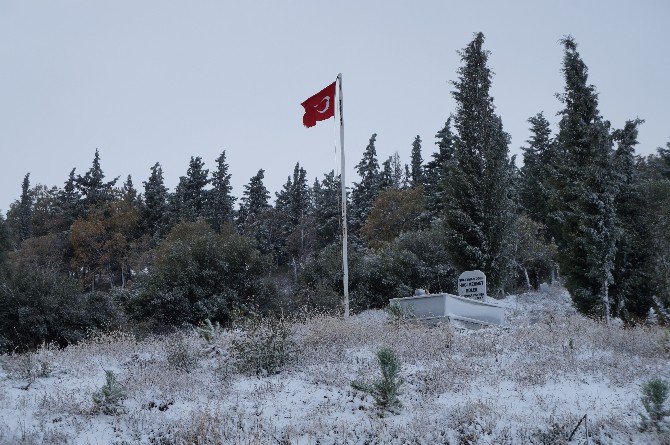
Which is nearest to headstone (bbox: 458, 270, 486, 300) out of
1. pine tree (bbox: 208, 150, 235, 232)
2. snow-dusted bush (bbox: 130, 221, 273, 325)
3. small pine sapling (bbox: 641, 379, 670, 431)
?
snow-dusted bush (bbox: 130, 221, 273, 325)

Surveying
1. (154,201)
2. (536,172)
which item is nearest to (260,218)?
(154,201)

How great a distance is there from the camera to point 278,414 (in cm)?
931

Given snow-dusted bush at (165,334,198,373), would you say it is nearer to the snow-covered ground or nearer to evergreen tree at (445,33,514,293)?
the snow-covered ground

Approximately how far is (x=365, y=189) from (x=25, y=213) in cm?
5061

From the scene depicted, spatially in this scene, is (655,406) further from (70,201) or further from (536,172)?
(70,201)

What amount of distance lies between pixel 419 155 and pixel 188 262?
49168 mm

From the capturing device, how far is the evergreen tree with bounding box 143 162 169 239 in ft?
219

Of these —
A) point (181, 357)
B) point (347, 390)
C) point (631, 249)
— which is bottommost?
point (347, 390)

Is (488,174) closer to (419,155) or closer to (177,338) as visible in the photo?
(177,338)

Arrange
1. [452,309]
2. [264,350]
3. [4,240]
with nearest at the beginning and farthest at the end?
[264,350] → [452,309] → [4,240]

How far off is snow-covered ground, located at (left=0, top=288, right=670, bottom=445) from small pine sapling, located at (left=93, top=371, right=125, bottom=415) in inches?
4.7

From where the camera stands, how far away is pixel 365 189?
2643 inches

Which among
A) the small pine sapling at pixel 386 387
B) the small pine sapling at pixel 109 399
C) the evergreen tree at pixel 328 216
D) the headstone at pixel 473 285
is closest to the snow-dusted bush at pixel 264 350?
the small pine sapling at pixel 386 387

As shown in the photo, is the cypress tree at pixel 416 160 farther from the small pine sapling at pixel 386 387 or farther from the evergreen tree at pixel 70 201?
the small pine sapling at pixel 386 387
